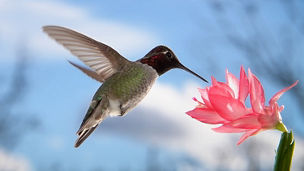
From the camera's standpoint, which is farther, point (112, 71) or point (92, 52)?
point (112, 71)

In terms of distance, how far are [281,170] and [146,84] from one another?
1.10 metres

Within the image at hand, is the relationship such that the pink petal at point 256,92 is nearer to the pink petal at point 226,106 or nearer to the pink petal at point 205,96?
the pink petal at point 226,106

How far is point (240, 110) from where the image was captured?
1.43 meters

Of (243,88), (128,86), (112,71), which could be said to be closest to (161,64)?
(128,86)

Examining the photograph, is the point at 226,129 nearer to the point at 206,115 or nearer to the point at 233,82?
the point at 206,115

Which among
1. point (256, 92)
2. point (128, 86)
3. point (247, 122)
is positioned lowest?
point (128, 86)

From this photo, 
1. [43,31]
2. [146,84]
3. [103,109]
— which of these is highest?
[43,31]

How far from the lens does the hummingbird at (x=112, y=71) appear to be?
2145 mm

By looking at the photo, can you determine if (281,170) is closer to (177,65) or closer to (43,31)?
(177,65)

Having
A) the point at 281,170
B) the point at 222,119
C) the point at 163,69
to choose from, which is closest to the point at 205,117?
the point at 222,119

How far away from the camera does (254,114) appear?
1.43 m

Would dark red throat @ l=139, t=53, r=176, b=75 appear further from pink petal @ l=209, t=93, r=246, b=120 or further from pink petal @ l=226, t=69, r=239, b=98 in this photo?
pink petal @ l=209, t=93, r=246, b=120

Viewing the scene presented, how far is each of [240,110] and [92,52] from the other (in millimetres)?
1231

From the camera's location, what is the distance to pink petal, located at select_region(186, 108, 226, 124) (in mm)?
1438
